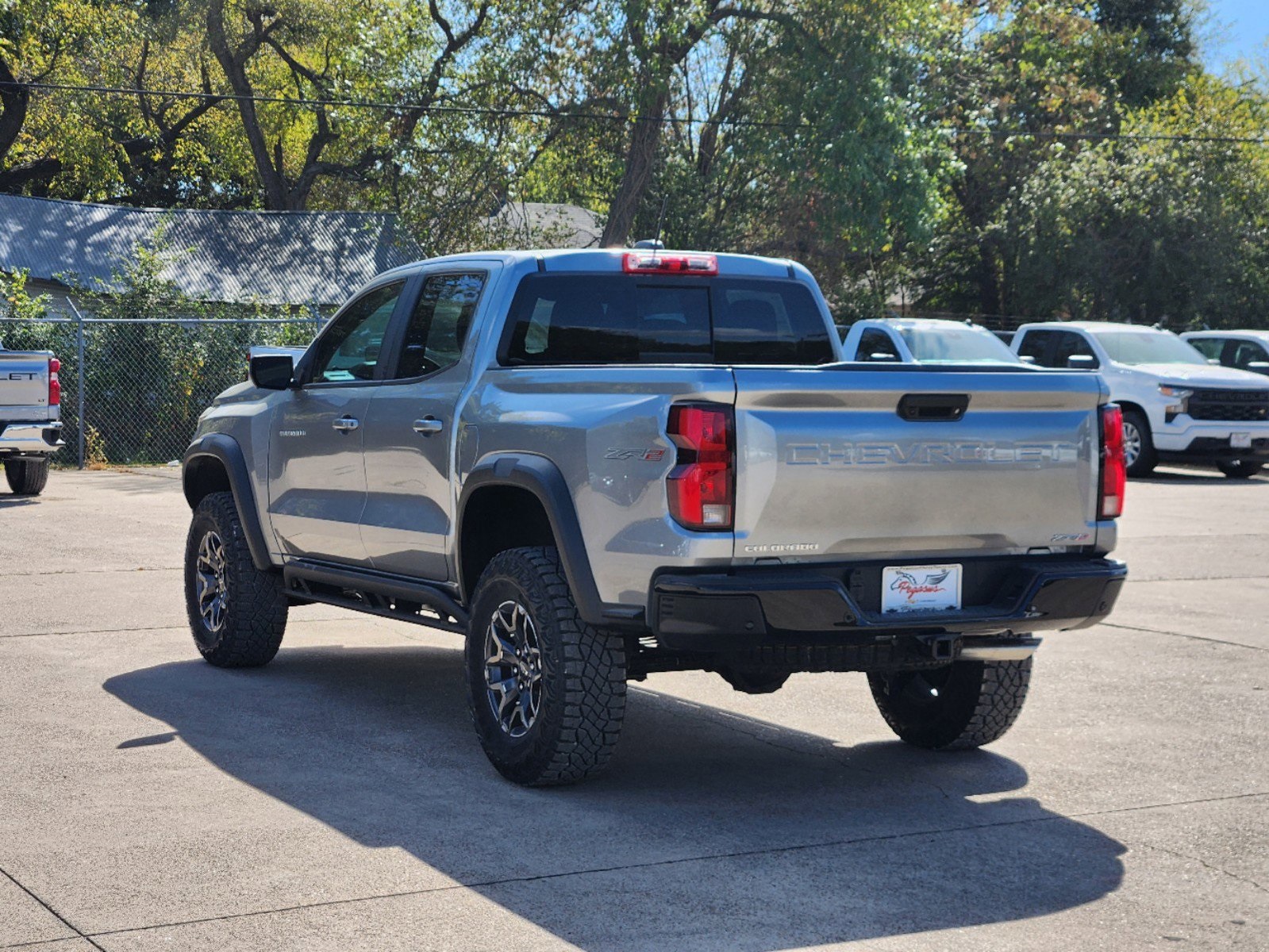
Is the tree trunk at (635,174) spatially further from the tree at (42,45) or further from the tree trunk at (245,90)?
the tree at (42,45)

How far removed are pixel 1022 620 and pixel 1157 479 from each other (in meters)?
17.6

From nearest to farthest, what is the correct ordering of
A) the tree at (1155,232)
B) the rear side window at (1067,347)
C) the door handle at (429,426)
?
the door handle at (429,426) → the rear side window at (1067,347) → the tree at (1155,232)

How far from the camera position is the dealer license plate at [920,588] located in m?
5.82

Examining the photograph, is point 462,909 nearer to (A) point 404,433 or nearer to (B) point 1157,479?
(A) point 404,433

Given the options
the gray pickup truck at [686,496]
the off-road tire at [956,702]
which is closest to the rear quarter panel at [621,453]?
the gray pickup truck at [686,496]

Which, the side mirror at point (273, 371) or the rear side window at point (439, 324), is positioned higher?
the rear side window at point (439, 324)

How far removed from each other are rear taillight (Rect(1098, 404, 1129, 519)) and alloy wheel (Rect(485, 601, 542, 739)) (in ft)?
7.08

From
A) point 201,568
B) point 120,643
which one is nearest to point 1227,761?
point 201,568

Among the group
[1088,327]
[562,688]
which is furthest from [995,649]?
[1088,327]

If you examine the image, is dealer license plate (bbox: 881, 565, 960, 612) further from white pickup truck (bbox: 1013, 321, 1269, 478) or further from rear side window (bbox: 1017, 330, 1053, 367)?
rear side window (bbox: 1017, 330, 1053, 367)

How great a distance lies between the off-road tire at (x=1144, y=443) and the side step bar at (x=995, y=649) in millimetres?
16626

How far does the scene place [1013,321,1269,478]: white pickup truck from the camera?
2178 cm

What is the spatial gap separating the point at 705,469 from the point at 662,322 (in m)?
1.87

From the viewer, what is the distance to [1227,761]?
6.79 metres
